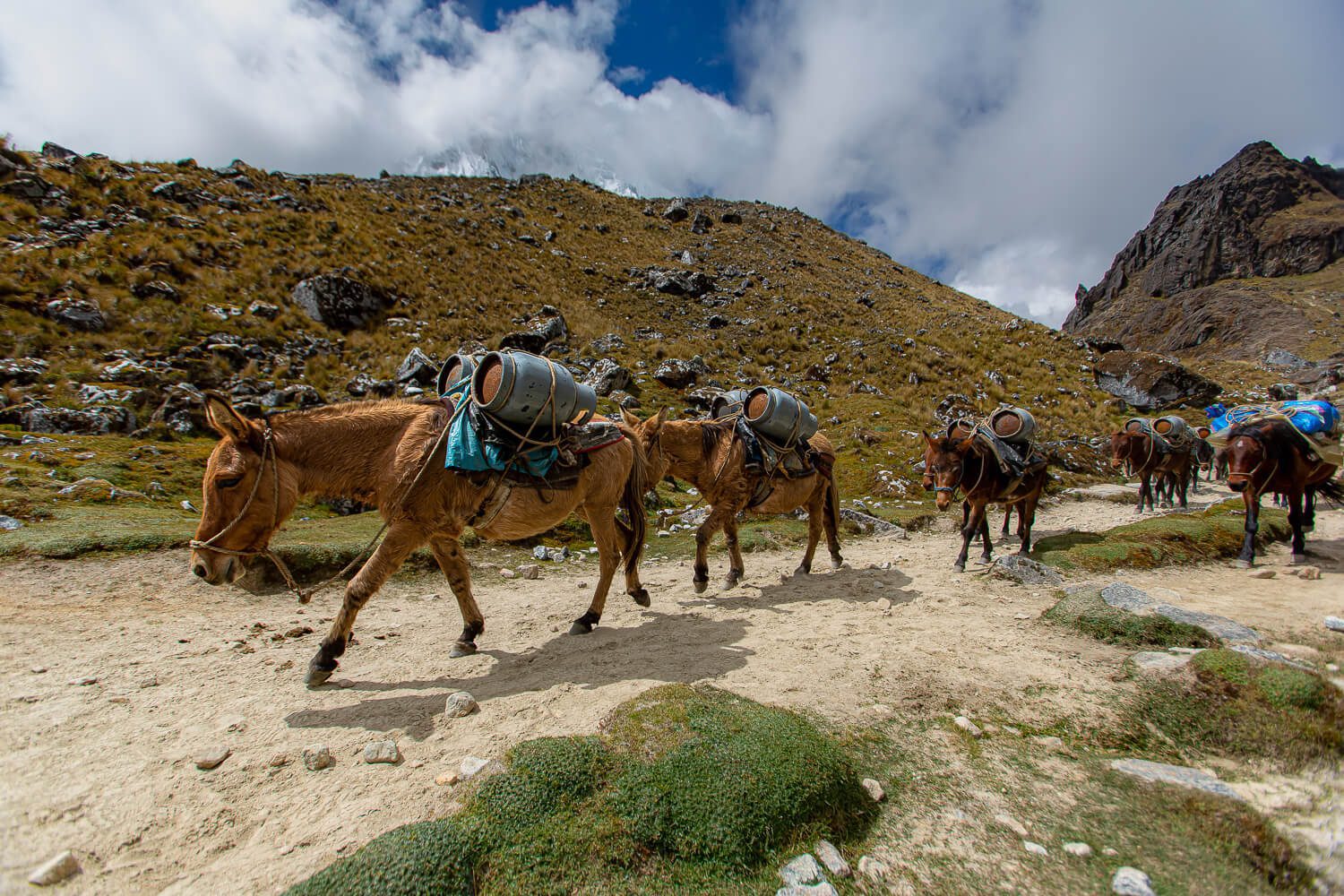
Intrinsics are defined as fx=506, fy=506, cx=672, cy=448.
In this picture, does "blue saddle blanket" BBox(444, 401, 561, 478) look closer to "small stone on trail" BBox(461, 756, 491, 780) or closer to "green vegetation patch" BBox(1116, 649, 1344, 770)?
"small stone on trail" BBox(461, 756, 491, 780)

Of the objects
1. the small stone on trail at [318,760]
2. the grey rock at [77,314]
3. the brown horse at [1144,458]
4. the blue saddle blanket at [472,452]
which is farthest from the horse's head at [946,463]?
the grey rock at [77,314]

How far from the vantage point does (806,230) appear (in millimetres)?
68438

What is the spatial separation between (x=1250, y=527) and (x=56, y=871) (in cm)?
1423

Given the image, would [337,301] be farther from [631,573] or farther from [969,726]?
[969,726]

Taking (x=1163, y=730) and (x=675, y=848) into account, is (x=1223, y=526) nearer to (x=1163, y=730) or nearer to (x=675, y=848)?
(x=1163, y=730)

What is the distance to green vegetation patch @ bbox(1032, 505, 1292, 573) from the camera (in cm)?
844

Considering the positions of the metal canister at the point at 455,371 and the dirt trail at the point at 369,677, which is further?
the metal canister at the point at 455,371

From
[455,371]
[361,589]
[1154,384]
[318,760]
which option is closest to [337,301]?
[455,371]

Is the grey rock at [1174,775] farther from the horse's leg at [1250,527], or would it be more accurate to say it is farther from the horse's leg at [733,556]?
the horse's leg at [1250,527]

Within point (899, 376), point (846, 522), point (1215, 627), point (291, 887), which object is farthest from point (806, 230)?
point (291, 887)

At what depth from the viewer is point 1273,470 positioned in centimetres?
887

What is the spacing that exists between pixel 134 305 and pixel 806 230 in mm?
67225

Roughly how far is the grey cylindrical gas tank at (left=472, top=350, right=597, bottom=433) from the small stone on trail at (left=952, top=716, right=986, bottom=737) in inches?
179

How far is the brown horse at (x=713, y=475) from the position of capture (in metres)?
8.21
